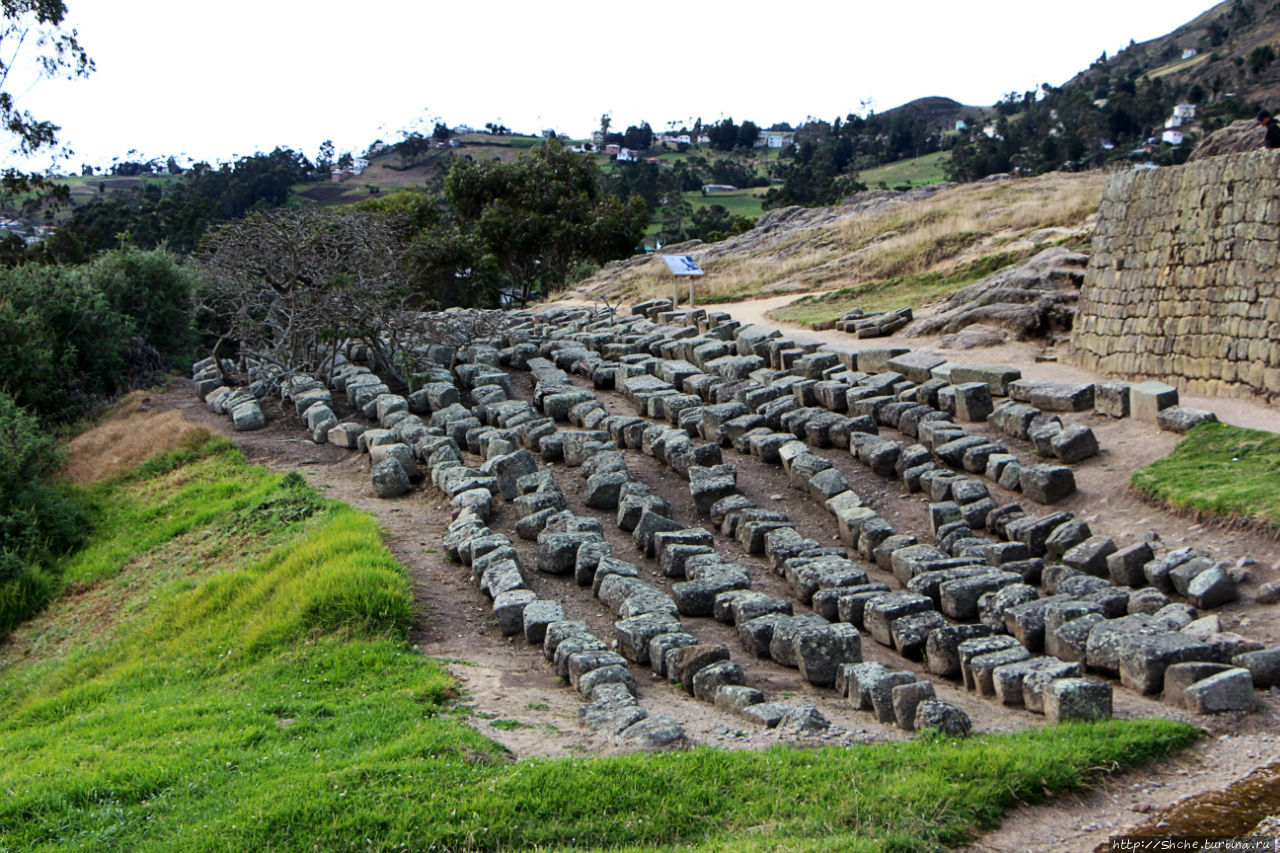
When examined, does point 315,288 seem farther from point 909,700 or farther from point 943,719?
point 943,719

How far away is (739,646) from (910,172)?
251 feet

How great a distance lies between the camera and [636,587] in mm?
9859

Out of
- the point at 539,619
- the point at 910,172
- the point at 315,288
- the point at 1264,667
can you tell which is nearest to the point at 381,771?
the point at 539,619

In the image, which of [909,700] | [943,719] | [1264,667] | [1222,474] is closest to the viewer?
[943,719]

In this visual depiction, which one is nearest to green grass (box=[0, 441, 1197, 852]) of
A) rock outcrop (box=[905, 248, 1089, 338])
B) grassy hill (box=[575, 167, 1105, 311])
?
rock outcrop (box=[905, 248, 1089, 338])

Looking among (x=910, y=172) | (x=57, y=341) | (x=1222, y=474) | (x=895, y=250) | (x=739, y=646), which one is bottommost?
(x=739, y=646)

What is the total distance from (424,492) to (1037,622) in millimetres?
7785

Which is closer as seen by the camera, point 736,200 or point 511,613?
point 511,613

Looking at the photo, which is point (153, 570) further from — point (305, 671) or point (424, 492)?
point (305, 671)

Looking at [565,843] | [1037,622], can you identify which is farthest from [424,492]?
[565,843]

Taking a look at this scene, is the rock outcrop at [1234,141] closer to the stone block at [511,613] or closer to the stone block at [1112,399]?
the stone block at [1112,399]

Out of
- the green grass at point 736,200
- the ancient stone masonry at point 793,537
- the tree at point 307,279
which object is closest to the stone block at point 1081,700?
the ancient stone masonry at point 793,537

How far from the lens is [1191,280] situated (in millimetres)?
14547

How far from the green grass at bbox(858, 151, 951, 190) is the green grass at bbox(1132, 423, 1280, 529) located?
206ft
